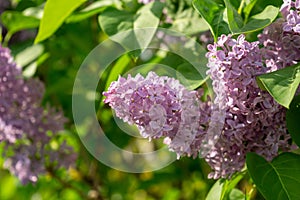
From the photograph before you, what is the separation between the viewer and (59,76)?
1675mm

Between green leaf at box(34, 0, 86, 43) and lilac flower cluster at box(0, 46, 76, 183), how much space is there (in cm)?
9

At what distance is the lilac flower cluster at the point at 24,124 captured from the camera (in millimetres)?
1210

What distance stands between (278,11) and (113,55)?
59 cm

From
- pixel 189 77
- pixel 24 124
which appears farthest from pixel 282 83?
pixel 24 124

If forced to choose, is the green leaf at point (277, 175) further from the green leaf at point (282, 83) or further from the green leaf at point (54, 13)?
the green leaf at point (54, 13)

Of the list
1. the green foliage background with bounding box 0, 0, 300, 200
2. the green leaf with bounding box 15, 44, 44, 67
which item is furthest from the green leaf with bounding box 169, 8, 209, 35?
the green leaf with bounding box 15, 44, 44, 67

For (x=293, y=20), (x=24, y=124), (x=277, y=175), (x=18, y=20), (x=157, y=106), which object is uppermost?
(x=293, y=20)

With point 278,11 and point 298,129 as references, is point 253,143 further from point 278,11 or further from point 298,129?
point 278,11

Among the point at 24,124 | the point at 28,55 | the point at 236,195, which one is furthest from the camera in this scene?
the point at 28,55

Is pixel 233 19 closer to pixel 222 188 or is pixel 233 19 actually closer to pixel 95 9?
pixel 222 188

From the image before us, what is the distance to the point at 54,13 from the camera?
1.15m

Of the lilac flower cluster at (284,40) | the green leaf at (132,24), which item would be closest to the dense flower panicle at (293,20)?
A: the lilac flower cluster at (284,40)

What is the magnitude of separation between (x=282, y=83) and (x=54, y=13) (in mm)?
503

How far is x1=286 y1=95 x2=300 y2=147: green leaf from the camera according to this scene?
874mm
